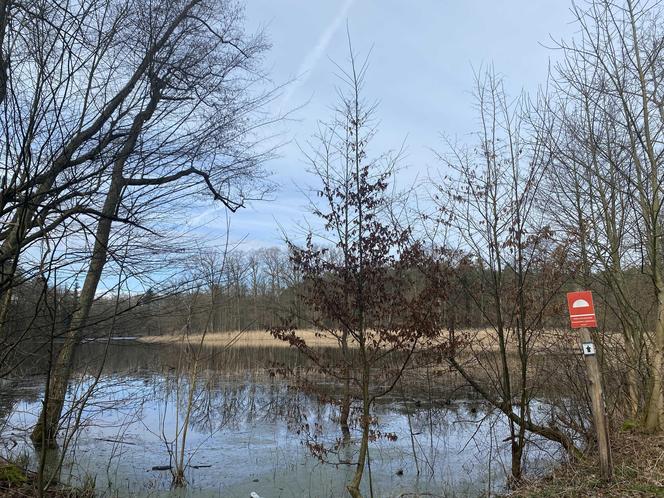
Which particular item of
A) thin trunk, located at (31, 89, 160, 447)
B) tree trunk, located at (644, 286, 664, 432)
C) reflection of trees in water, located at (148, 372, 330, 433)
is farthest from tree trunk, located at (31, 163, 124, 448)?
reflection of trees in water, located at (148, 372, 330, 433)

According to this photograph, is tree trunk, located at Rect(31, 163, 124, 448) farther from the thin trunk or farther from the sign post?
the sign post

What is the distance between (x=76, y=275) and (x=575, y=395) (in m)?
6.87

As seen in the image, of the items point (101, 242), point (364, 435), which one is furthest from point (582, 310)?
point (101, 242)

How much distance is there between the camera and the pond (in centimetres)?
565

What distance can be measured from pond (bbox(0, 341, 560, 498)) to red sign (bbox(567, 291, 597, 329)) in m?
2.44

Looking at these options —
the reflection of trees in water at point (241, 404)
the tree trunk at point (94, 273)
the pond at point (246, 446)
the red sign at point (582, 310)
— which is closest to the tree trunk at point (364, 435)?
the pond at point (246, 446)

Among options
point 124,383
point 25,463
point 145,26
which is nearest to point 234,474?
point 25,463

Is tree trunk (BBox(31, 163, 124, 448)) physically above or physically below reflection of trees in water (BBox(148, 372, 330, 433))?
above

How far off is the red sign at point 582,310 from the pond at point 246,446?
8.01 feet

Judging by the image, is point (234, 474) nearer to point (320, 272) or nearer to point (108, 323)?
point (320, 272)

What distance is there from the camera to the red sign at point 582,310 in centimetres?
A: 526

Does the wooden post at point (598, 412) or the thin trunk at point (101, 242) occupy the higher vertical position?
the thin trunk at point (101, 242)

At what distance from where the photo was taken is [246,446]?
35.5 ft

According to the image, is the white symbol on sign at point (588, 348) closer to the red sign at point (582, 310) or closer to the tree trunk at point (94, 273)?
the red sign at point (582, 310)
